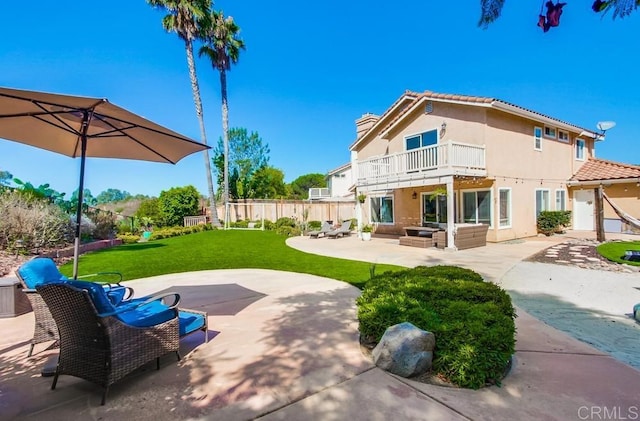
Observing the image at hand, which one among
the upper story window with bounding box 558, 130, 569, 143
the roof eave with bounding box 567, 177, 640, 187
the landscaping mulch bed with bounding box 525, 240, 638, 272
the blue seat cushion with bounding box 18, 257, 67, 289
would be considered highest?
the upper story window with bounding box 558, 130, 569, 143

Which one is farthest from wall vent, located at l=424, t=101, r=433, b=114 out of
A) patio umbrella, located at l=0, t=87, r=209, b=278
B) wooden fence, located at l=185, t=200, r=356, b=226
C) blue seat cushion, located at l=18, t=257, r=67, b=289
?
blue seat cushion, located at l=18, t=257, r=67, b=289

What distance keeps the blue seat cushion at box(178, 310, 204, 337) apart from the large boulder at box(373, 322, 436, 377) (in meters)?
2.10

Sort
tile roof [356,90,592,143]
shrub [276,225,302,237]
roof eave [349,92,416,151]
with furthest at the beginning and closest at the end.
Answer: shrub [276,225,302,237], roof eave [349,92,416,151], tile roof [356,90,592,143]

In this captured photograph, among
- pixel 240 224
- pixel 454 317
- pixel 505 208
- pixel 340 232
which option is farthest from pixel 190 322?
pixel 240 224

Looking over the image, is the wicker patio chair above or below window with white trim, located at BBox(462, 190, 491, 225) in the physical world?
below

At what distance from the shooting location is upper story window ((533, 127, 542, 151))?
15.5 m

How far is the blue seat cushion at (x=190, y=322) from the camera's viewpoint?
141 inches

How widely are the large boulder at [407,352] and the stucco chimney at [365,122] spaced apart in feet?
64.5

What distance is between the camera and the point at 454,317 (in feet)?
11.0

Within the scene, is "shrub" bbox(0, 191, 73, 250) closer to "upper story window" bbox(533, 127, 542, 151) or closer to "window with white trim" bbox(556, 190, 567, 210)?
"upper story window" bbox(533, 127, 542, 151)

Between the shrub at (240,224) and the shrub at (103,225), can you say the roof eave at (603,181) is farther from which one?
the shrub at (103,225)

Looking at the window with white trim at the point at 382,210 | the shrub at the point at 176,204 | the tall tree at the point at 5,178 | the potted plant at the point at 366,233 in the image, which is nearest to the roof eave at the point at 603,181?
the window with white trim at the point at 382,210

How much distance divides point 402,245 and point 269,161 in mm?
23400

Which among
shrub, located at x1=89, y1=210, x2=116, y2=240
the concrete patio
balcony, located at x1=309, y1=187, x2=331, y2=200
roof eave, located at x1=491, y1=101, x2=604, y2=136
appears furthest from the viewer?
balcony, located at x1=309, y1=187, x2=331, y2=200
